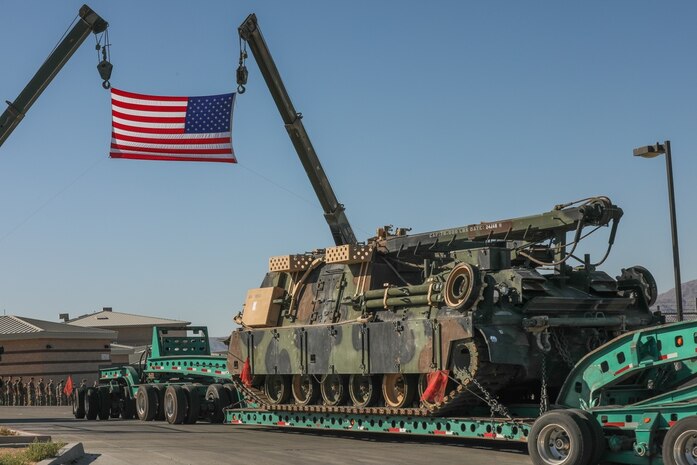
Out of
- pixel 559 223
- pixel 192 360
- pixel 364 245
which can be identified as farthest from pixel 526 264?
pixel 192 360

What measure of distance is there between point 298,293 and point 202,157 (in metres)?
4.94

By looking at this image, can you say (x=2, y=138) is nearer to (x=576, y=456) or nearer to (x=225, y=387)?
(x=225, y=387)

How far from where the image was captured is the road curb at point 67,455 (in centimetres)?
1433

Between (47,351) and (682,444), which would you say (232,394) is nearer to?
(682,444)

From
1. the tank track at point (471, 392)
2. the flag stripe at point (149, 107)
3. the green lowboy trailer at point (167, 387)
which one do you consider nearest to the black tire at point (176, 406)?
the green lowboy trailer at point (167, 387)

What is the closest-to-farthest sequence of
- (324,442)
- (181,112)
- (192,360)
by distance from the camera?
(324,442)
(181,112)
(192,360)

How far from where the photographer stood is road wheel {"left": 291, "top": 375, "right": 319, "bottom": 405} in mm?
21672

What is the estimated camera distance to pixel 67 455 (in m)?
15.3

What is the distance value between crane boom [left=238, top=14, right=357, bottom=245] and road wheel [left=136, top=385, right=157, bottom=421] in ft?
20.0

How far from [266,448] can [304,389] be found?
13.2 feet

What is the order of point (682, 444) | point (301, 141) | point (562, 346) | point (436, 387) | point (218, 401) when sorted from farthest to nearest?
point (301, 141)
point (218, 401)
point (436, 387)
point (562, 346)
point (682, 444)

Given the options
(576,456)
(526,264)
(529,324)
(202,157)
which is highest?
(202,157)

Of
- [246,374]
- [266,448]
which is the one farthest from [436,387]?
[246,374]

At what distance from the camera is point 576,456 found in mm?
13867
